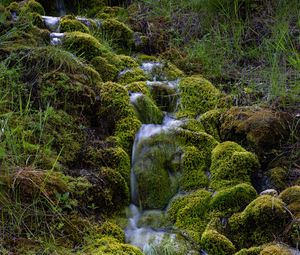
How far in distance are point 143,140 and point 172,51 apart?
1.99 m

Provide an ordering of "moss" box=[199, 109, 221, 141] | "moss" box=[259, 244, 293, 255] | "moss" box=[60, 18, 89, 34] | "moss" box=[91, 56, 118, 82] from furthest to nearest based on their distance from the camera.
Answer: "moss" box=[60, 18, 89, 34], "moss" box=[91, 56, 118, 82], "moss" box=[199, 109, 221, 141], "moss" box=[259, 244, 293, 255]

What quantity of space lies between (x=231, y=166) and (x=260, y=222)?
22.9 inches

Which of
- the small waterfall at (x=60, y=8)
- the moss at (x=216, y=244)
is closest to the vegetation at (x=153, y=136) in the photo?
the moss at (x=216, y=244)

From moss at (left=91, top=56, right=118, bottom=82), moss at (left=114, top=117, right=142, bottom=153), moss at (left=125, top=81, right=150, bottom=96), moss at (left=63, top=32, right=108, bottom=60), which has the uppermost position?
moss at (left=63, top=32, right=108, bottom=60)

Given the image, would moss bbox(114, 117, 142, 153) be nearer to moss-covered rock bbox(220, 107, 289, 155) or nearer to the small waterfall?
moss-covered rock bbox(220, 107, 289, 155)

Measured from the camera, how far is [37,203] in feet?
8.55

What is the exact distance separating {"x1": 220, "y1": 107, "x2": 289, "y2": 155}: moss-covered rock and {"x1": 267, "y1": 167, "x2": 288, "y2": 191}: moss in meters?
0.24

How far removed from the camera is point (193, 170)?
11.4 ft

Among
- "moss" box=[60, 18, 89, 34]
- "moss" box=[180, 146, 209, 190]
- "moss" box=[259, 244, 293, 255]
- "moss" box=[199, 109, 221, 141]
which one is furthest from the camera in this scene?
"moss" box=[60, 18, 89, 34]

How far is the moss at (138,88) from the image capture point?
409 cm

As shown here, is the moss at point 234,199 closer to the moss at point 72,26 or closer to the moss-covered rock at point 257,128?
the moss-covered rock at point 257,128

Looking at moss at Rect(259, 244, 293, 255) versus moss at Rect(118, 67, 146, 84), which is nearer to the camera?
moss at Rect(259, 244, 293, 255)

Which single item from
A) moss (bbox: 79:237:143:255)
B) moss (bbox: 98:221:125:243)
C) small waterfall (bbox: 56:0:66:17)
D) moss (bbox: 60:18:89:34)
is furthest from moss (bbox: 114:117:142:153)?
small waterfall (bbox: 56:0:66:17)

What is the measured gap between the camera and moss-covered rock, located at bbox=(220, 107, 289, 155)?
11.6 feet
